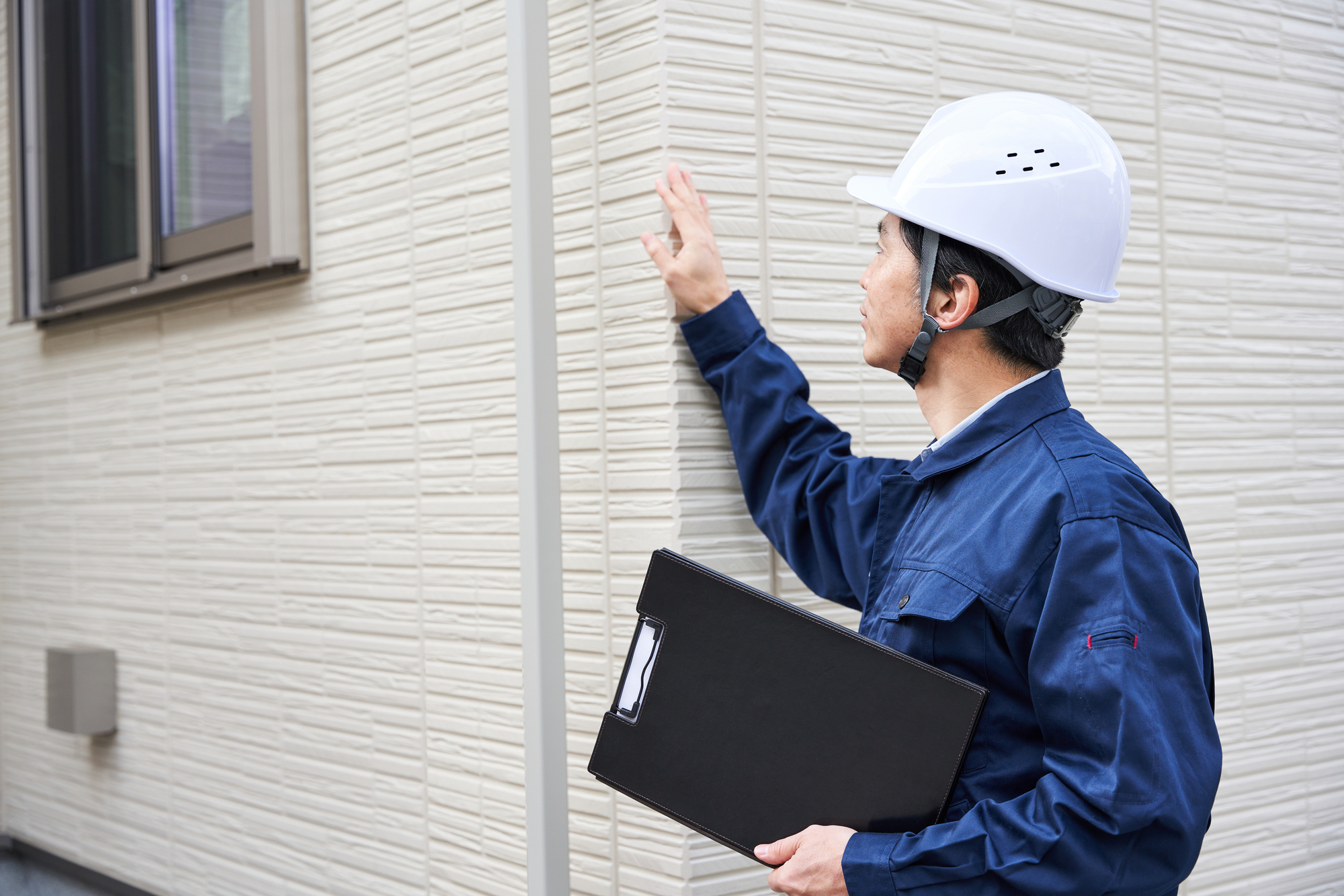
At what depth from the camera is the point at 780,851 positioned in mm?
1485

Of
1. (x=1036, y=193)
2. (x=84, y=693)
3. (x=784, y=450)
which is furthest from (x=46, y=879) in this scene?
(x=1036, y=193)

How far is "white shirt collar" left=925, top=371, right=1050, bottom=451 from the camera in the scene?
1.57 metres

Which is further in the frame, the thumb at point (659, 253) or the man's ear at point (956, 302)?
the thumb at point (659, 253)

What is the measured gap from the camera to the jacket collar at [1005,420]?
60.9 inches

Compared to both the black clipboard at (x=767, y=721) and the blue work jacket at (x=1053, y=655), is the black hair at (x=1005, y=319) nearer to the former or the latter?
the blue work jacket at (x=1053, y=655)

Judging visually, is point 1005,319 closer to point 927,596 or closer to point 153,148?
point 927,596

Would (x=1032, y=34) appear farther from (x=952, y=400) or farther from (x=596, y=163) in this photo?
(x=952, y=400)

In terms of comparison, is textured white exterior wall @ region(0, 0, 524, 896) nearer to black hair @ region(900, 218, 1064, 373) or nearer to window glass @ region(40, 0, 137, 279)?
window glass @ region(40, 0, 137, 279)

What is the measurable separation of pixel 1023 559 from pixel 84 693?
336 centimetres

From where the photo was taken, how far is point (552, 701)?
204cm

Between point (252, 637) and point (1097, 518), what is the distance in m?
2.55

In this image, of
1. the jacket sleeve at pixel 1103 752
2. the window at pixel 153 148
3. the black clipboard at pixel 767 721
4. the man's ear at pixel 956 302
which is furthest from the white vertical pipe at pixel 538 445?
the window at pixel 153 148

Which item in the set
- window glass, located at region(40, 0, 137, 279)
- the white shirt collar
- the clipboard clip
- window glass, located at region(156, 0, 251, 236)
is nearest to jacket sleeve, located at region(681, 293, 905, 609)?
the white shirt collar

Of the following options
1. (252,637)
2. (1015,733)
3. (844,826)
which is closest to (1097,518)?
(1015,733)
